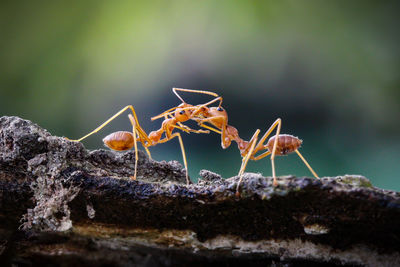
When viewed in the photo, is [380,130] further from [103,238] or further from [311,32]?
[103,238]

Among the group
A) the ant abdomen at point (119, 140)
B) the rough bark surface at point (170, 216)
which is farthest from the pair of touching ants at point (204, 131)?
the rough bark surface at point (170, 216)

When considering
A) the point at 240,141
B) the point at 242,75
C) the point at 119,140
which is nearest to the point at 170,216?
the point at 119,140

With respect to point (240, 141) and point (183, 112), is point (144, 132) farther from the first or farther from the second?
point (240, 141)

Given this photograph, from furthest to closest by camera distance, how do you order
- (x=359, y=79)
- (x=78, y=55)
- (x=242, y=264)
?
(x=78, y=55) < (x=359, y=79) < (x=242, y=264)

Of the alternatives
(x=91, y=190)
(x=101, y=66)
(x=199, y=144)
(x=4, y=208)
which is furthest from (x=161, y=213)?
(x=101, y=66)

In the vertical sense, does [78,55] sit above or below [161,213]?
above

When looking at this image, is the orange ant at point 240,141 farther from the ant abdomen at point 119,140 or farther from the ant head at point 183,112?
the ant abdomen at point 119,140
